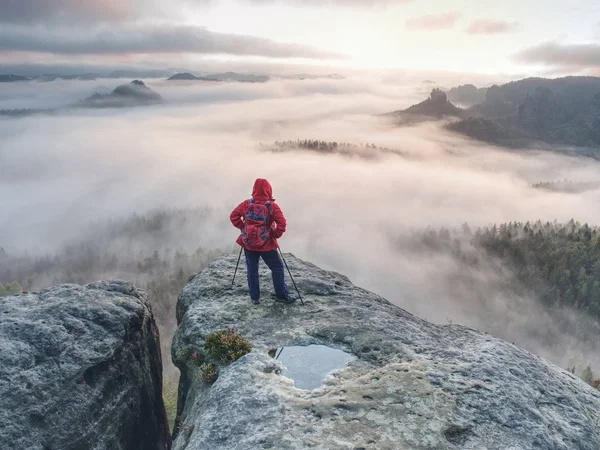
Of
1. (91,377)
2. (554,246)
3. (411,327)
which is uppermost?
(411,327)

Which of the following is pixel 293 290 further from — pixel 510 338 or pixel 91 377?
pixel 510 338

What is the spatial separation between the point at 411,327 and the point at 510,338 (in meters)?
179

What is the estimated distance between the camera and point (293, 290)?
66.1 feet

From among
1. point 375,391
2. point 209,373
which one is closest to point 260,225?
point 209,373

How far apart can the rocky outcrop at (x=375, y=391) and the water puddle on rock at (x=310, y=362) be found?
0.97ft

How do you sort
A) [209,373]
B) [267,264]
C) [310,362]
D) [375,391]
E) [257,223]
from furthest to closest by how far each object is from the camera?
[267,264] < [257,223] < [310,362] < [209,373] < [375,391]

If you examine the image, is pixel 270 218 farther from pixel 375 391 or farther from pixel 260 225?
pixel 375 391

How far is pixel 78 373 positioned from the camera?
14492mm

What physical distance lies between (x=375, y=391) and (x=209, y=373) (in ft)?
17.7

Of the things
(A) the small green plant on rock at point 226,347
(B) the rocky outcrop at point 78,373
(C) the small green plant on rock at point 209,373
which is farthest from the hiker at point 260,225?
(B) the rocky outcrop at point 78,373

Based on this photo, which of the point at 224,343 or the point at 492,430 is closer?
the point at 492,430

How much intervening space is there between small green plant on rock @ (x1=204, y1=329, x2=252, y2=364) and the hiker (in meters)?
3.66

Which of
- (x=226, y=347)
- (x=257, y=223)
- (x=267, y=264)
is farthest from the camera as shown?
(x=267, y=264)

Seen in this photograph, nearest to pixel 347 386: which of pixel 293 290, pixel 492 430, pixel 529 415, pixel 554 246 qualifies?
pixel 492 430
